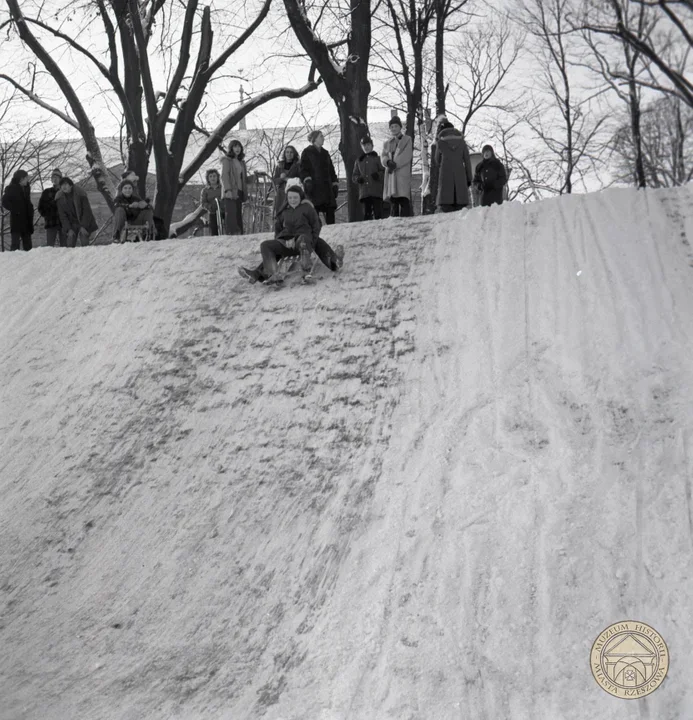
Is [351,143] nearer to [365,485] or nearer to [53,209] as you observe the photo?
[53,209]

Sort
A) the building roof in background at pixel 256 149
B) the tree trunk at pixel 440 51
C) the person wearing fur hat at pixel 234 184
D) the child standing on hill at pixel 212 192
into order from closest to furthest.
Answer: the person wearing fur hat at pixel 234 184 → the child standing on hill at pixel 212 192 → the tree trunk at pixel 440 51 → the building roof in background at pixel 256 149

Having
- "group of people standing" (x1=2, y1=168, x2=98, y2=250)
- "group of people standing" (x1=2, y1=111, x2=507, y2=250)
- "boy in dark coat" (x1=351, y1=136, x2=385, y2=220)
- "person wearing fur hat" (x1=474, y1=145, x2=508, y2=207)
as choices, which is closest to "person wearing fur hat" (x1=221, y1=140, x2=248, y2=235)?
"group of people standing" (x1=2, y1=111, x2=507, y2=250)

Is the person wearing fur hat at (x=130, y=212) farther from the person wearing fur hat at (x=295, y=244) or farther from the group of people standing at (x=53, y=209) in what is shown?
the person wearing fur hat at (x=295, y=244)

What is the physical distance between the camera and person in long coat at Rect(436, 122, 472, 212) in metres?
11.5

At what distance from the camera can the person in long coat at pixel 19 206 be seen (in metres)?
13.0

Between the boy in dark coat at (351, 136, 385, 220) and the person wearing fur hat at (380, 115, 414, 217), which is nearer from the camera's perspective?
the person wearing fur hat at (380, 115, 414, 217)

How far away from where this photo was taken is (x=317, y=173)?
11750 millimetres

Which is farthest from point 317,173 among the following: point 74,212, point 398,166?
point 74,212

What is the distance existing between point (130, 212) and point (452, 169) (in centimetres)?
476

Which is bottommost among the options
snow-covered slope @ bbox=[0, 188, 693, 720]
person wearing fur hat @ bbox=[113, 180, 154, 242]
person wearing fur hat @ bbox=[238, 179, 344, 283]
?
snow-covered slope @ bbox=[0, 188, 693, 720]

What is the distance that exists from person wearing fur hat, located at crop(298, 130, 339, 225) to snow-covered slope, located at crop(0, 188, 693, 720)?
2.39 m

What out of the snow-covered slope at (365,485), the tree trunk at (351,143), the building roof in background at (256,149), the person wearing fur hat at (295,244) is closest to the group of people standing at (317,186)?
the person wearing fur hat at (295,244)

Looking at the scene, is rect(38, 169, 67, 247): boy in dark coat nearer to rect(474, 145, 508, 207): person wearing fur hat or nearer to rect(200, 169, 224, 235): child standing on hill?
rect(200, 169, 224, 235): child standing on hill

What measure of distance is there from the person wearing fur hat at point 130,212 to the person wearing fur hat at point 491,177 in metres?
4.94
